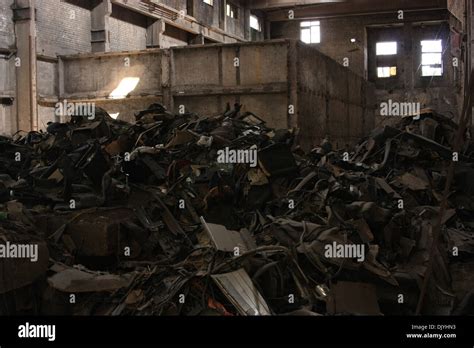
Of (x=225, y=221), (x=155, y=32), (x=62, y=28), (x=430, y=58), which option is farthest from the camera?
(x=430, y=58)

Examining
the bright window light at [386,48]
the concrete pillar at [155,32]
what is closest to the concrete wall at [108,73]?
the concrete pillar at [155,32]

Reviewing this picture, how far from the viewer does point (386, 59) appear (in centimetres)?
2697

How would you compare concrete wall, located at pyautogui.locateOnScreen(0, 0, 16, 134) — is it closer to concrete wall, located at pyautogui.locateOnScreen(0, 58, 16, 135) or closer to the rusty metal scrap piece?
concrete wall, located at pyautogui.locateOnScreen(0, 58, 16, 135)

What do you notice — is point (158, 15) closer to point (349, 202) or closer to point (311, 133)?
point (311, 133)

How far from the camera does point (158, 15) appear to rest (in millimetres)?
18469

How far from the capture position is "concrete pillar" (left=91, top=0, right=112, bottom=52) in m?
15.8

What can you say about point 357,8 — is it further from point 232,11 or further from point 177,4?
point 177,4

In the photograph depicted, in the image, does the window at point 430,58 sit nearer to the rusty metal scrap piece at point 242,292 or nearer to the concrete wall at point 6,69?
the concrete wall at point 6,69

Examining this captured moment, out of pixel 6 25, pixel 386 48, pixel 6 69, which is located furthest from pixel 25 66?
pixel 386 48

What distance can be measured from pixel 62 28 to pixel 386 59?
17.8 meters

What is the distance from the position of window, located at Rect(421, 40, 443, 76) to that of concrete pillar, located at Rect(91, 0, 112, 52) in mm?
17179

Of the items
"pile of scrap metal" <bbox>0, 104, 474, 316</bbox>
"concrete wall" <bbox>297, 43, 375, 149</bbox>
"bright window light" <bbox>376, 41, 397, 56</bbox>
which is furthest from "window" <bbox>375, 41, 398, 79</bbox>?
"pile of scrap metal" <bbox>0, 104, 474, 316</bbox>

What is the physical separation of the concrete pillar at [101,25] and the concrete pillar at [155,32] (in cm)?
272

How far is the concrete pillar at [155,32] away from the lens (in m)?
18.6
